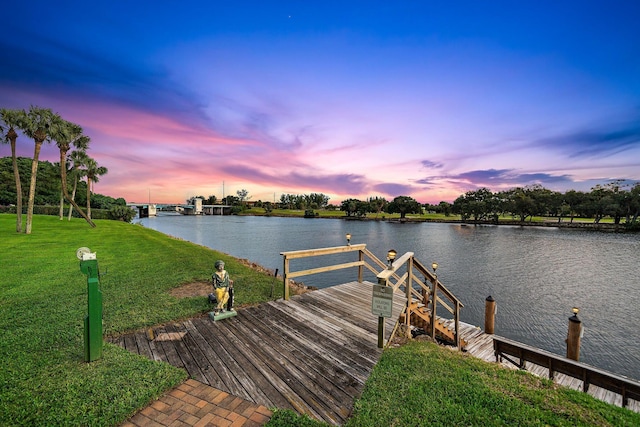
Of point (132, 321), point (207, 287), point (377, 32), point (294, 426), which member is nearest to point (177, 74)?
point (377, 32)

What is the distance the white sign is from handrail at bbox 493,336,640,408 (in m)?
5.89

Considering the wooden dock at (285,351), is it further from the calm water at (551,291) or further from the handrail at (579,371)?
the calm water at (551,291)

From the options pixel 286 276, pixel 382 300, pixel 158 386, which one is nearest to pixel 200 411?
pixel 158 386

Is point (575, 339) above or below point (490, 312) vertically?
above

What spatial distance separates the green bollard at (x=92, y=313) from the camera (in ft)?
13.0

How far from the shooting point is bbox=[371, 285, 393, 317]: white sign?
4.68 metres

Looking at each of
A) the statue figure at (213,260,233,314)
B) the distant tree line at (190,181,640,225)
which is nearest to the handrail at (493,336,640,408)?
the statue figure at (213,260,233,314)

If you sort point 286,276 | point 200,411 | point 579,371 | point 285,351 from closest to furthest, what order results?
point 200,411 < point 285,351 < point 579,371 < point 286,276

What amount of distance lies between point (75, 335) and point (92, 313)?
6.23ft

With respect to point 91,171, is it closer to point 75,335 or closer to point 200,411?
point 75,335

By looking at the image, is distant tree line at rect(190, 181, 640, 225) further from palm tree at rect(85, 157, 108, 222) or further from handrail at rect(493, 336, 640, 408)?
palm tree at rect(85, 157, 108, 222)

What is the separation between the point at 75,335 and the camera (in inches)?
199

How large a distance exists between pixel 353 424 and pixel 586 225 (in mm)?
107829

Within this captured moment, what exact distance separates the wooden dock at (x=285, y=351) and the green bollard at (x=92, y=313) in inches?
26.0
